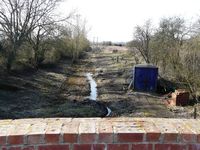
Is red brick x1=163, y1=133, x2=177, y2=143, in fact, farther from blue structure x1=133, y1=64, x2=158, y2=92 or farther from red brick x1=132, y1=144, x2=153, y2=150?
blue structure x1=133, y1=64, x2=158, y2=92

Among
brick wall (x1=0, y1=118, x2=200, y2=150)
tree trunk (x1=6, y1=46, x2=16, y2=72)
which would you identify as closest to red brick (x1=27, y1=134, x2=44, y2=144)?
brick wall (x1=0, y1=118, x2=200, y2=150)

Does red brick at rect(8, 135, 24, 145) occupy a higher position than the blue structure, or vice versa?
red brick at rect(8, 135, 24, 145)

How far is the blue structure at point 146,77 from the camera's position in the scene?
956 inches

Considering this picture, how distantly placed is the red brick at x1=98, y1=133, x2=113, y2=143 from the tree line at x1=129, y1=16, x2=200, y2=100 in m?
15.2

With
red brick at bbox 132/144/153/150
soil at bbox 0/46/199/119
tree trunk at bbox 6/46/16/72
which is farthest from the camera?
tree trunk at bbox 6/46/16/72

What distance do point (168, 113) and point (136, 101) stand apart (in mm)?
3273

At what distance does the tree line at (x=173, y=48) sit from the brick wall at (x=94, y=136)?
14.9m

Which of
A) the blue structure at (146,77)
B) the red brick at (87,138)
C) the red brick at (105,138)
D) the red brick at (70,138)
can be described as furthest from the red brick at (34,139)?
the blue structure at (146,77)

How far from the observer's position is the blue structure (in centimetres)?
2428

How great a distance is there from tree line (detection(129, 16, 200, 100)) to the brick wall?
14948 mm

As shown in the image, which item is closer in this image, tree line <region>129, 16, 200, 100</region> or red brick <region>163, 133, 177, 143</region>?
red brick <region>163, 133, 177, 143</region>

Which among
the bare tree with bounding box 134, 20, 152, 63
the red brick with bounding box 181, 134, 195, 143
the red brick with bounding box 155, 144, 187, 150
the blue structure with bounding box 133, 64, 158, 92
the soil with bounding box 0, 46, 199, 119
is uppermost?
the bare tree with bounding box 134, 20, 152, 63

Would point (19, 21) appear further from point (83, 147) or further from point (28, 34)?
point (83, 147)

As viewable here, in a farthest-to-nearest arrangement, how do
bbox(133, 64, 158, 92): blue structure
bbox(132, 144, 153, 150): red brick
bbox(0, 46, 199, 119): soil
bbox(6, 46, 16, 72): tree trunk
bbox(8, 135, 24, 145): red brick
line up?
1. bbox(6, 46, 16, 72): tree trunk
2. bbox(133, 64, 158, 92): blue structure
3. bbox(0, 46, 199, 119): soil
4. bbox(132, 144, 153, 150): red brick
5. bbox(8, 135, 24, 145): red brick
